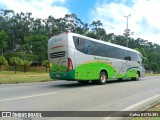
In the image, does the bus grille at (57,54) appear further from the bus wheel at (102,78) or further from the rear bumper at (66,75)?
the bus wheel at (102,78)

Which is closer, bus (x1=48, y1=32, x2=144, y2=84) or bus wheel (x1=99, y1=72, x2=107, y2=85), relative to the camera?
bus (x1=48, y1=32, x2=144, y2=84)

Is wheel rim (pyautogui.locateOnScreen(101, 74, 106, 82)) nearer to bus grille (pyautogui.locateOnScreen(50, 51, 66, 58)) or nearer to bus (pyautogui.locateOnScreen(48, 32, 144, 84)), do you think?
bus (pyautogui.locateOnScreen(48, 32, 144, 84))

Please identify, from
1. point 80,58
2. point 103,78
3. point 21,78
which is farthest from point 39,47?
point 80,58

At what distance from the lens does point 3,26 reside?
93625 millimetres

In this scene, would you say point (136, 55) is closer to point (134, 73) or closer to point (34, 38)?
point (134, 73)

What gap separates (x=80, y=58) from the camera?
63.6 ft

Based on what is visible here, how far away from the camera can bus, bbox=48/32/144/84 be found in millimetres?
18781

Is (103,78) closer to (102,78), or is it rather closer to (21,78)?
(102,78)

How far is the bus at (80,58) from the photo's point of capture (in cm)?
1878

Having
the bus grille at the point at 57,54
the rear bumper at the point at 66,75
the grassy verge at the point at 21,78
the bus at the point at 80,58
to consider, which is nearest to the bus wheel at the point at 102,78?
the bus at the point at 80,58

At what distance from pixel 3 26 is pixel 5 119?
8922 centimetres

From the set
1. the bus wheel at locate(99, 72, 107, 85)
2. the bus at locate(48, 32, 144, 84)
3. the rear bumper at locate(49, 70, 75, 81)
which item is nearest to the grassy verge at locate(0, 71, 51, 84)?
the bus at locate(48, 32, 144, 84)

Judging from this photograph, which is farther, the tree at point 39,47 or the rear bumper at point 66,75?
the tree at point 39,47

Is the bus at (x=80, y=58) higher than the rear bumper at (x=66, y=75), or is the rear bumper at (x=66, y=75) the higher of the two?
the bus at (x=80, y=58)
